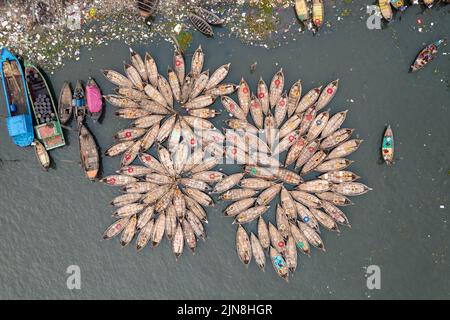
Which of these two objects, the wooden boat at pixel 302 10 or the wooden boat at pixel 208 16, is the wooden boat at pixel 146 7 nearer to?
the wooden boat at pixel 208 16

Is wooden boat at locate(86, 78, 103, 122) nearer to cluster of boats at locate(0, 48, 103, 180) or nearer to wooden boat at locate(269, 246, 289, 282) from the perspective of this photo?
cluster of boats at locate(0, 48, 103, 180)

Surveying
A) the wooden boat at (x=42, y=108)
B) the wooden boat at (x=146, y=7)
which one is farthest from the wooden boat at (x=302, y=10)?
the wooden boat at (x=42, y=108)

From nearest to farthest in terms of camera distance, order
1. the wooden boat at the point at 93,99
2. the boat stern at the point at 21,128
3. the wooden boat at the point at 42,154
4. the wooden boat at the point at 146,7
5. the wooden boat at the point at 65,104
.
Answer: the boat stern at the point at 21,128, the wooden boat at the point at 93,99, the wooden boat at the point at 146,7, the wooden boat at the point at 65,104, the wooden boat at the point at 42,154

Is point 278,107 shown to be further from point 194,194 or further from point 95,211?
point 95,211

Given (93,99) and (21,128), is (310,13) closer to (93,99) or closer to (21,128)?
(93,99)

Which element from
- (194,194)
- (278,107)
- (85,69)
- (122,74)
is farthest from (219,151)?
(85,69)


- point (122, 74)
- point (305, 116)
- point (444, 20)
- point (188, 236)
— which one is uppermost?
point (444, 20)

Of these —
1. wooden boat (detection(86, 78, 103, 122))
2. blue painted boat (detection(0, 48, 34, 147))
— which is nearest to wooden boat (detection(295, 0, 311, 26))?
wooden boat (detection(86, 78, 103, 122))
